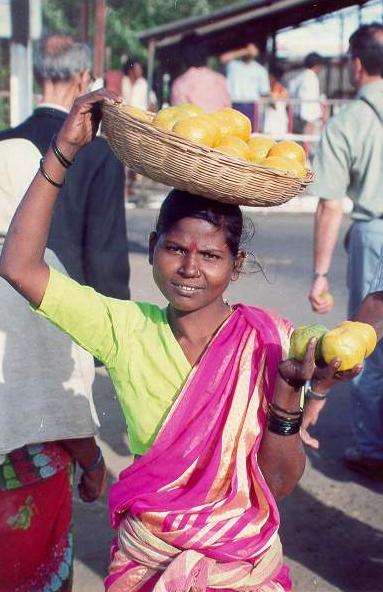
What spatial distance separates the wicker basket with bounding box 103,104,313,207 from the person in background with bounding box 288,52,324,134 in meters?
14.7

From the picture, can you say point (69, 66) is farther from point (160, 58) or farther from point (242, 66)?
point (160, 58)

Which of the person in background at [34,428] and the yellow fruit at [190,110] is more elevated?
the yellow fruit at [190,110]

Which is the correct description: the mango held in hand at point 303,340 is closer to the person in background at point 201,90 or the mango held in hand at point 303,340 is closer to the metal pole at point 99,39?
the person in background at point 201,90

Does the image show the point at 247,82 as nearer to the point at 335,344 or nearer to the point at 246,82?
the point at 246,82

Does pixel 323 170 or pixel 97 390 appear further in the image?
pixel 97 390

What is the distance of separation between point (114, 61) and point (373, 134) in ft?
87.1

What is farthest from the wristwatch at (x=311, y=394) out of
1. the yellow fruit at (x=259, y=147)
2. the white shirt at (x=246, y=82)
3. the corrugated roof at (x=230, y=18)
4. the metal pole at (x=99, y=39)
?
the corrugated roof at (x=230, y=18)

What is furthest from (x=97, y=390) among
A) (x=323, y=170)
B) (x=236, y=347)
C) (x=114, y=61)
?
(x=114, y=61)

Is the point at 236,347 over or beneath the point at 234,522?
over

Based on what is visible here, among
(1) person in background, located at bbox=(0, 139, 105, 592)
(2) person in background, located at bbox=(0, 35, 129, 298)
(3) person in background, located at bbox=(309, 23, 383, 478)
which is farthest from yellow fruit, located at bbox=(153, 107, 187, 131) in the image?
(3) person in background, located at bbox=(309, 23, 383, 478)

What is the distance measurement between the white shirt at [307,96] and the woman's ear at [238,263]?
14.5m

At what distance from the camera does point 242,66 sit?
17266mm

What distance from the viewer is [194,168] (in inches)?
88.2

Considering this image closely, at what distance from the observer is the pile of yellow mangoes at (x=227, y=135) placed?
2.32 m
